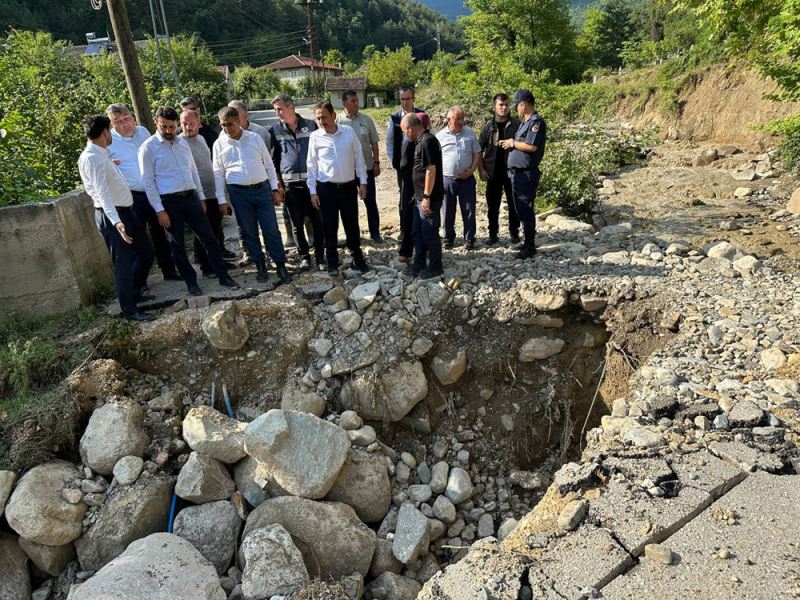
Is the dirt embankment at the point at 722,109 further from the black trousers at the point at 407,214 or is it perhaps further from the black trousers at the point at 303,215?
the black trousers at the point at 303,215

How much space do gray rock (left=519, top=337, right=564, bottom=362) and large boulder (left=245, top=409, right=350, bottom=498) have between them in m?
2.00

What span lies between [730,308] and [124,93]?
37.4 ft

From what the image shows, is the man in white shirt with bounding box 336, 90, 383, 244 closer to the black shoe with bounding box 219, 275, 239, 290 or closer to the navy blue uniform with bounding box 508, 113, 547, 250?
the navy blue uniform with bounding box 508, 113, 547, 250

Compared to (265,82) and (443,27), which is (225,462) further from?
(443,27)

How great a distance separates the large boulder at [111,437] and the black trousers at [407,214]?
3000 millimetres

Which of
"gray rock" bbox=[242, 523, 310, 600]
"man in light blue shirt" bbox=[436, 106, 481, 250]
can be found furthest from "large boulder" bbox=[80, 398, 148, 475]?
"man in light blue shirt" bbox=[436, 106, 481, 250]

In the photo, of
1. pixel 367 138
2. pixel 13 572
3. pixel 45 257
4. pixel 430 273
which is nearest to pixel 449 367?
pixel 430 273

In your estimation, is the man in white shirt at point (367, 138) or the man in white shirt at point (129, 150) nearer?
the man in white shirt at point (129, 150)

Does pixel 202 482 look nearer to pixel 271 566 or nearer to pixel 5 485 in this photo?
pixel 271 566

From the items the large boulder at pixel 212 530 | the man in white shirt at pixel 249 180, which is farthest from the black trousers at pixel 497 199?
the large boulder at pixel 212 530

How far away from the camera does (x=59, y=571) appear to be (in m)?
3.48

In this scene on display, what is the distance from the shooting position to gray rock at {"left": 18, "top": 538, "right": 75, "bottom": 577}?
11.2 ft

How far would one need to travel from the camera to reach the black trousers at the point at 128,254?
430 centimetres

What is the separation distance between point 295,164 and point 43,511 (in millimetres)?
3582
